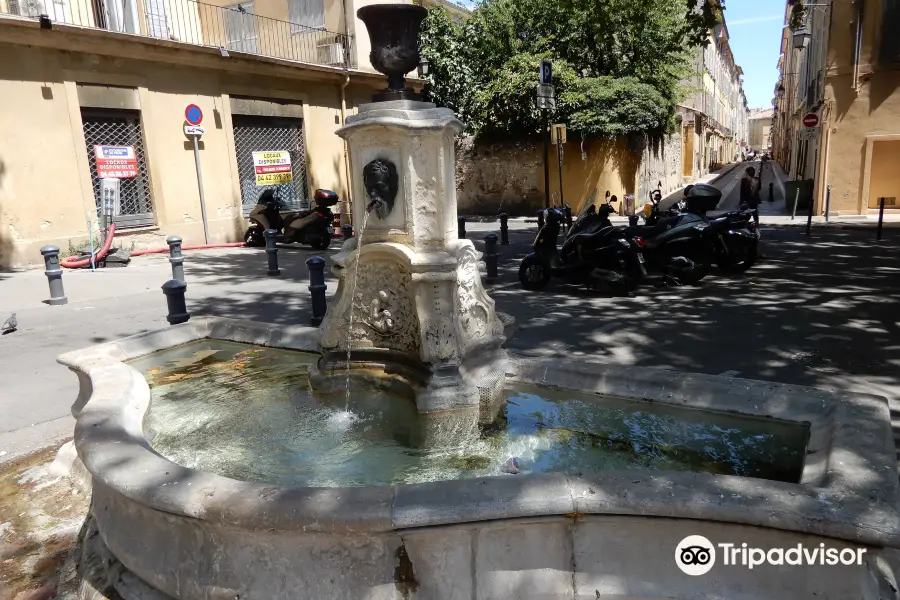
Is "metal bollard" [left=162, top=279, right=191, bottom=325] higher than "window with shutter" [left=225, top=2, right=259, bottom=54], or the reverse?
"window with shutter" [left=225, top=2, right=259, bottom=54]

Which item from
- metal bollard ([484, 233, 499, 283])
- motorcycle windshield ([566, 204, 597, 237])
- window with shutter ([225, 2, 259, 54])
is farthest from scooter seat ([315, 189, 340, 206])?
window with shutter ([225, 2, 259, 54])

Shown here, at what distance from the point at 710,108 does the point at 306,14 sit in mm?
33712

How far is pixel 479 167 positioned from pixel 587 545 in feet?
68.8

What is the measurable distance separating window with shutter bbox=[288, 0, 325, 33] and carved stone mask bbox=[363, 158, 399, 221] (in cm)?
1650

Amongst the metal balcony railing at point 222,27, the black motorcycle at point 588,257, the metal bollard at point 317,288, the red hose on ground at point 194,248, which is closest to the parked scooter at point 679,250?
the black motorcycle at point 588,257

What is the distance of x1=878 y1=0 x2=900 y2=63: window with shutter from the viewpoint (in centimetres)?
1542

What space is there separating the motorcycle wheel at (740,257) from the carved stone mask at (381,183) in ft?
23.4

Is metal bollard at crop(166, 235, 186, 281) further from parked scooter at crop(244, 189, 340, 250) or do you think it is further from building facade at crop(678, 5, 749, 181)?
building facade at crop(678, 5, 749, 181)

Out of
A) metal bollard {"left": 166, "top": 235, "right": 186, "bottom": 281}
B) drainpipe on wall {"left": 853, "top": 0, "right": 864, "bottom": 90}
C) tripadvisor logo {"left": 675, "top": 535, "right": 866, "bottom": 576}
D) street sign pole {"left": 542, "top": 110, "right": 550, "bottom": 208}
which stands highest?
drainpipe on wall {"left": 853, "top": 0, "right": 864, "bottom": 90}

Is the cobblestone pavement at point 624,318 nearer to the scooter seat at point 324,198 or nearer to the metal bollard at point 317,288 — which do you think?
the metal bollard at point 317,288

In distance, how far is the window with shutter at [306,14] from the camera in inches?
733

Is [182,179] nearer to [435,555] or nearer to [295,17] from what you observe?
[295,17]

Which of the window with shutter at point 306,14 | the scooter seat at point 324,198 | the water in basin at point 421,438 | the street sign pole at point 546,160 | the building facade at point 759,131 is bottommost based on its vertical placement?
the water in basin at point 421,438

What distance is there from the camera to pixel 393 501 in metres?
2.20
